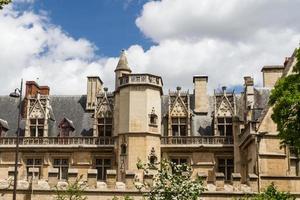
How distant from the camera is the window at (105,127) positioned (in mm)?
31719

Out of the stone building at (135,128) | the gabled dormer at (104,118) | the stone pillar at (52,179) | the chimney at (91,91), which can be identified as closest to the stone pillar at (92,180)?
the stone pillar at (52,179)

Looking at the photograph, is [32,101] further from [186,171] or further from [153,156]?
[186,171]

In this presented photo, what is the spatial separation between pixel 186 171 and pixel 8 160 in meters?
18.8

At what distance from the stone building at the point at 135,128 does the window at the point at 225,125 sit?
2.5 inches

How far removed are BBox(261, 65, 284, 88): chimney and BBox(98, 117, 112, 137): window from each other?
1044cm

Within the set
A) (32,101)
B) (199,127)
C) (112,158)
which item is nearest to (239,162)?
→ (199,127)

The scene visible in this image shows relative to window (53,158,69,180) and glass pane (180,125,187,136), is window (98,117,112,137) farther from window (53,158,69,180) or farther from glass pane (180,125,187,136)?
glass pane (180,125,187,136)

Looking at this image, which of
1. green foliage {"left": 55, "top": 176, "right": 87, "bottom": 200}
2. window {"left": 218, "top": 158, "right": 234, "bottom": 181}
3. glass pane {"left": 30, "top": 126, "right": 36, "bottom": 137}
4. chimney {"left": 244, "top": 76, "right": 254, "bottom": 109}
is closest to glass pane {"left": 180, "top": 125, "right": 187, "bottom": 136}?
window {"left": 218, "top": 158, "right": 234, "bottom": 181}

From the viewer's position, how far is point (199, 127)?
31.9m

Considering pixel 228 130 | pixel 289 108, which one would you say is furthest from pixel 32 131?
pixel 289 108

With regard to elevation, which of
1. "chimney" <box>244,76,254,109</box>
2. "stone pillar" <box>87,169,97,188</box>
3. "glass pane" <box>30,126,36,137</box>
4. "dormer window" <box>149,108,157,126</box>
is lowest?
"stone pillar" <box>87,169,97,188</box>

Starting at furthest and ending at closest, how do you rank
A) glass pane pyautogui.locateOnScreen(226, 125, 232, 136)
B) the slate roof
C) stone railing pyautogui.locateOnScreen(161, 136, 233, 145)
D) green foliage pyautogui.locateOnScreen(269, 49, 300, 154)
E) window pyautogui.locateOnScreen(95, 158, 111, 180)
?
the slate roof
glass pane pyautogui.locateOnScreen(226, 125, 232, 136)
window pyautogui.locateOnScreen(95, 158, 111, 180)
stone railing pyautogui.locateOnScreen(161, 136, 233, 145)
green foliage pyautogui.locateOnScreen(269, 49, 300, 154)

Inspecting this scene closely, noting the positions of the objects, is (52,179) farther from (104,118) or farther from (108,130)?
(104,118)

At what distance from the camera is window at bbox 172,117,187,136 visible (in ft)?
103
